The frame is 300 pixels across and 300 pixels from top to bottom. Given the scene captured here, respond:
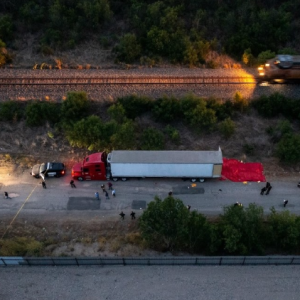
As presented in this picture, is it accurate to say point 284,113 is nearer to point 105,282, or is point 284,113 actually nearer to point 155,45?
point 155,45

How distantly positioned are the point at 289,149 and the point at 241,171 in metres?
4.10

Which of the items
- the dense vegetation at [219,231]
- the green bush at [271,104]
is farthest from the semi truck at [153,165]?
the green bush at [271,104]

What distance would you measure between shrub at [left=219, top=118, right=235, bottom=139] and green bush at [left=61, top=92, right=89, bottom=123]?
1226 cm

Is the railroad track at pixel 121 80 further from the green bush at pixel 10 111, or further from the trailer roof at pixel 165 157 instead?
the trailer roof at pixel 165 157

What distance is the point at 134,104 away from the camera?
103 ft

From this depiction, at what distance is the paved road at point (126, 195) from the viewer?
2606 cm

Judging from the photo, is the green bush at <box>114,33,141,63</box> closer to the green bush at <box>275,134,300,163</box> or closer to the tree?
the green bush at <box>275,134,300,163</box>

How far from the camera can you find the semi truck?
26.4 metres

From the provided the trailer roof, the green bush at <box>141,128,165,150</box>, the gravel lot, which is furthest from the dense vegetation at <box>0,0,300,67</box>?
the gravel lot

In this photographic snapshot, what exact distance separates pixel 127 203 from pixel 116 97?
10.8m

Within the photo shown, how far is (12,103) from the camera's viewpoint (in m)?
31.6

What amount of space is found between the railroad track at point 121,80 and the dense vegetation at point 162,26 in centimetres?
300

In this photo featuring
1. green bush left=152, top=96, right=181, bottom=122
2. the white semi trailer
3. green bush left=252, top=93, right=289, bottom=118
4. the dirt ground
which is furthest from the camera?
green bush left=252, top=93, right=289, bottom=118

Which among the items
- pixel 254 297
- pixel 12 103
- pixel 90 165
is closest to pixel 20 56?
pixel 12 103
